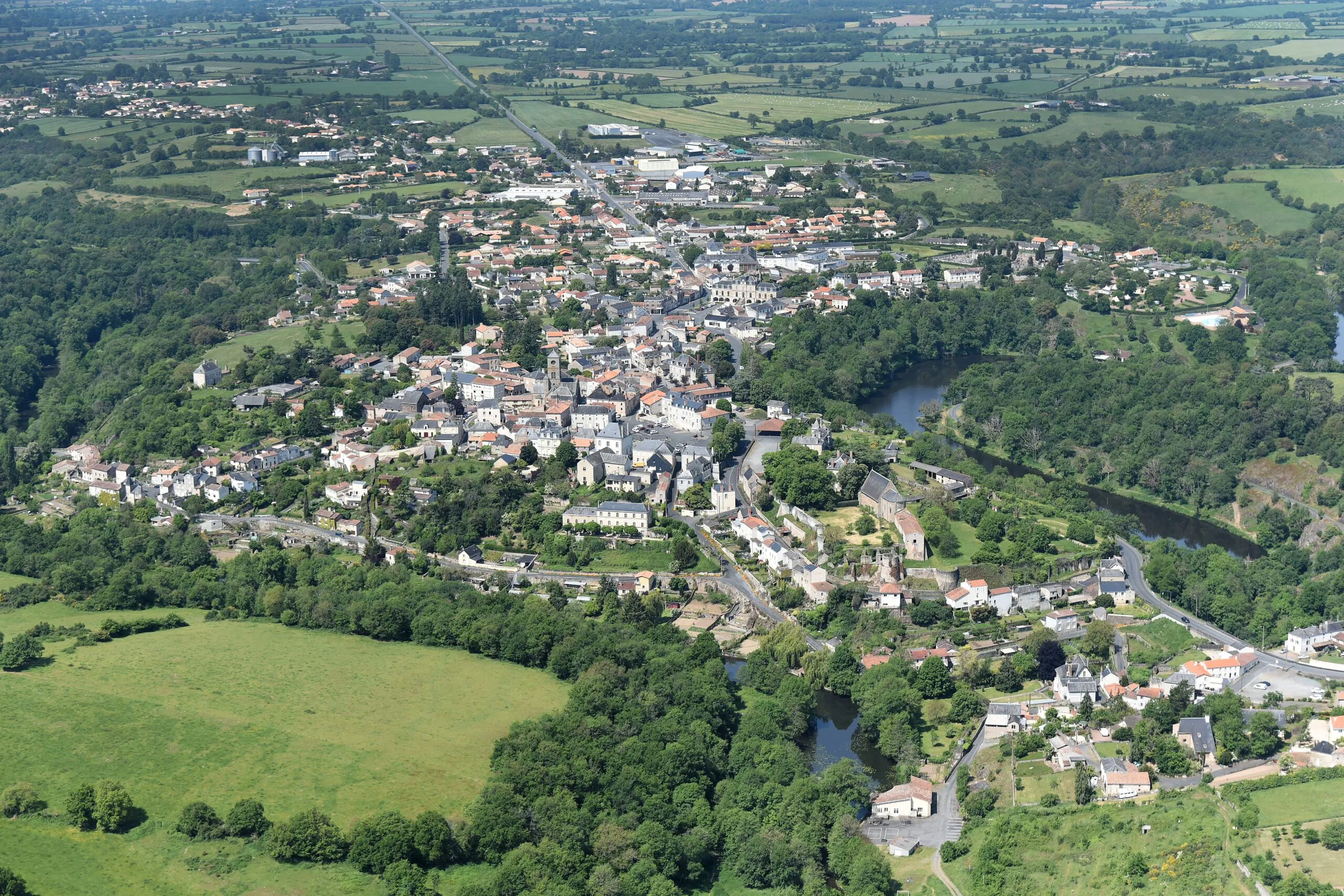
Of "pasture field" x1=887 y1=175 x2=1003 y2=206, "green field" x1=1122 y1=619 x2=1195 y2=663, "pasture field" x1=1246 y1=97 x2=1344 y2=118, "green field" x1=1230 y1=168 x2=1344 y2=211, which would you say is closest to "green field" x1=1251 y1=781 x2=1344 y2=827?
"green field" x1=1122 y1=619 x2=1195 y2=663

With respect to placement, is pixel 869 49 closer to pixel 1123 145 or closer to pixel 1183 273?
pixel 1123 145

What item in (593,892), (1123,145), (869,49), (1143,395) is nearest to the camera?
(593,892)

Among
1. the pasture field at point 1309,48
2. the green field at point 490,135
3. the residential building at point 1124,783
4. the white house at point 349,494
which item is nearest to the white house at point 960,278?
the white house at point 349,494

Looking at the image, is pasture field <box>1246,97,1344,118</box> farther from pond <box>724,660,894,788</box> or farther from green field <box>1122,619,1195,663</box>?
pond <box>724,660,894,788</box>

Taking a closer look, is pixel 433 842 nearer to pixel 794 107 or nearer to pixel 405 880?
pixel 405 880

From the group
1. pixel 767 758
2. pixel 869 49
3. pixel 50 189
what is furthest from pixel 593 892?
pixel 869 49
